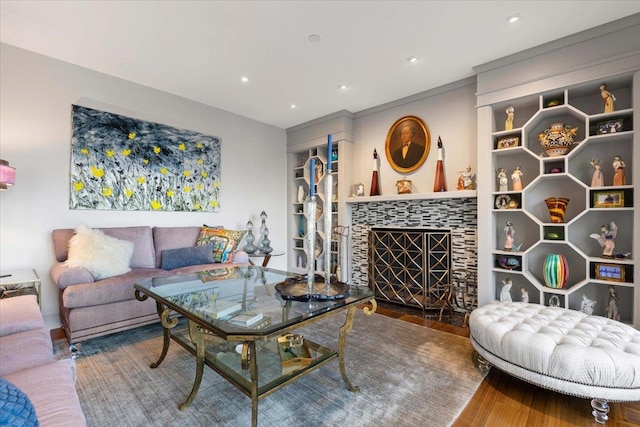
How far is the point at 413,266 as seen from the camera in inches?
133

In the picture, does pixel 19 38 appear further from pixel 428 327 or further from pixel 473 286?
pixel 473 286

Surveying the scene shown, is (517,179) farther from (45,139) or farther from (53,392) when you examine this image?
(45,139)

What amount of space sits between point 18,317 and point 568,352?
3.03 m

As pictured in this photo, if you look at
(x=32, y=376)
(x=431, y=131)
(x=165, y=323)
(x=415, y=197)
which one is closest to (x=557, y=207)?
(x=415, y=197)

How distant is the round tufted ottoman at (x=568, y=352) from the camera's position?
4.83 ft

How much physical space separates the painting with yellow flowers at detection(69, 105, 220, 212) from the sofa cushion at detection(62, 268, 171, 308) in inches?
42.0

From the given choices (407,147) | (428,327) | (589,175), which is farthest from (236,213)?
(589,175)

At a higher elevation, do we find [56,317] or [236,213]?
[236,213]

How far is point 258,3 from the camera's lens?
2100mm

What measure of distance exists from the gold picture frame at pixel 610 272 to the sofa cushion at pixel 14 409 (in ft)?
11.2

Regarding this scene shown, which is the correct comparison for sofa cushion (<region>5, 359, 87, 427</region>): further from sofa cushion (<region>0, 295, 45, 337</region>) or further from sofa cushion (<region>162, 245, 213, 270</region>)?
sofa cushion (<region>162, 245, 213, 270</region>)

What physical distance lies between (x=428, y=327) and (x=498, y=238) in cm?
122

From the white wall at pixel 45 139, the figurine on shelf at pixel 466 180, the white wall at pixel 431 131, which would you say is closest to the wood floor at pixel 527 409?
the figurine on shelf at pixel 466 180

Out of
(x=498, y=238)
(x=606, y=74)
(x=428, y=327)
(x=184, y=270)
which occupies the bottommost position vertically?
(x=428, y=327)
